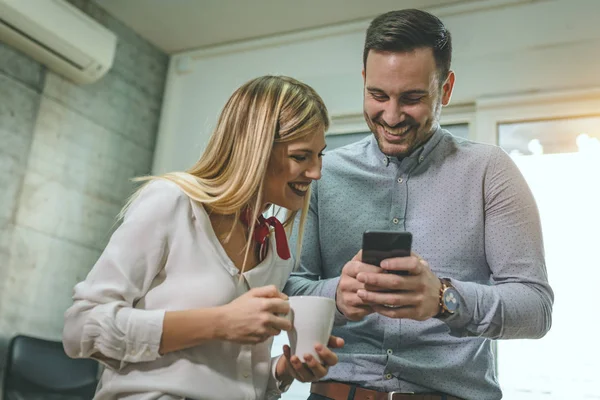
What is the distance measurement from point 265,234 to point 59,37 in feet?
7.17

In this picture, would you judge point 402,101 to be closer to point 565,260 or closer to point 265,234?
point 265,234

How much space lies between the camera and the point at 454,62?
3150 millimetres

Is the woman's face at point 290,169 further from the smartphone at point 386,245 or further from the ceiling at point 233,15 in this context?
the ceiling at point 233,15

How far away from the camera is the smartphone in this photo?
1.03 meters

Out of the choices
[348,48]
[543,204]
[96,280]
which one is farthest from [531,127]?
[96,280]

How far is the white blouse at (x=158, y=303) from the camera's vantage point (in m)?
0.97

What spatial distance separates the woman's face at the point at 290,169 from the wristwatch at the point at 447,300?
32cm

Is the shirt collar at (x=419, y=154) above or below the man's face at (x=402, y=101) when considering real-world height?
below

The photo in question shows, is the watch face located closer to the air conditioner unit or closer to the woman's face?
the woman's face

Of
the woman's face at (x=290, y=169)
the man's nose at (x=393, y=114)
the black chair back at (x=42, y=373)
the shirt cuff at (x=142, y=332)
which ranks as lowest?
the black chair back at (x=42, y=373)

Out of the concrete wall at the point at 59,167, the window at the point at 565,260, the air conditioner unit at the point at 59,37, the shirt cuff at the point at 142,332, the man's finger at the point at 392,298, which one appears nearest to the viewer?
the shirt cuff at the point at 142,332

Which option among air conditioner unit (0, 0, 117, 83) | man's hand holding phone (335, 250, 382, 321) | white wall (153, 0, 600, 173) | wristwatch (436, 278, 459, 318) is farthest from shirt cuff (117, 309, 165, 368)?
white wall (153, 0, 600, 173)

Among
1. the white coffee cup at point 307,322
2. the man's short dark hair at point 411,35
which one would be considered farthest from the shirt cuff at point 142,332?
the man's short dark hair at point 411,35

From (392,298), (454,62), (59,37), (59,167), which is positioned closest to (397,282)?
(392,298)
